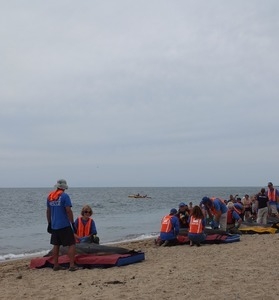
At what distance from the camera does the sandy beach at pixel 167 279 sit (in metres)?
6.02

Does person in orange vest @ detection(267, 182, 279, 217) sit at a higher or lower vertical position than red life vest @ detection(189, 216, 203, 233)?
higher

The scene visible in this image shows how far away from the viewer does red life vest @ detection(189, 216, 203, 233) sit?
36.4ft

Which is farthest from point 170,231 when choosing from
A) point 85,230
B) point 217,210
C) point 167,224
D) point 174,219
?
point 85,230

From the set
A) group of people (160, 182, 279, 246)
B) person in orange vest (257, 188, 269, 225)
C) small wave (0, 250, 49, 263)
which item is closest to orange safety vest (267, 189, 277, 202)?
group of people (160, 182, 279, 246)

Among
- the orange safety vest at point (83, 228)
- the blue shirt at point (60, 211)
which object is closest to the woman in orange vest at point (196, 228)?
the orange safety vest at point (83, 228)

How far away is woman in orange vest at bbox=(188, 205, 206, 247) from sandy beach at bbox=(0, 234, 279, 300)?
146cm

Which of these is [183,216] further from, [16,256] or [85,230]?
[16,256]

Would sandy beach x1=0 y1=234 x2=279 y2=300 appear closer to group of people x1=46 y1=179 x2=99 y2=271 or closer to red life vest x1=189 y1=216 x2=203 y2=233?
group of people x1=46 y1=179 x2=99 y2=271

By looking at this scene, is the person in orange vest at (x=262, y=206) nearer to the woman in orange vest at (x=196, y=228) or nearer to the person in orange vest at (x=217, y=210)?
the person in orange vest at (x=217, y=210)

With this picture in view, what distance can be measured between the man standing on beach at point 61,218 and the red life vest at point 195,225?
12.4 feet

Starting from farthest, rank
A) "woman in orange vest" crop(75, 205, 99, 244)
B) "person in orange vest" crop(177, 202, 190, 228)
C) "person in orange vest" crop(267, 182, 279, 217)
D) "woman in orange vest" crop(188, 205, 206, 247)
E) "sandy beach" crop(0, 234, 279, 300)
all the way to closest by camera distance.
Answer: "person in orange vest" crop(267, 182, 279, 217)
"person in orange vest" crop(177, 202, 190, 228)
"woman in orange vest" crop(188, 205, 206, 247)
"woman in orange vest" crop(75, 205, 99, 244)
"sandy beach" crop(0, 234, 279, 300)

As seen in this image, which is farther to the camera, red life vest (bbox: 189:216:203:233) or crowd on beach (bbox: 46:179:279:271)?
red life vest (bbox: 189:216:203:233)

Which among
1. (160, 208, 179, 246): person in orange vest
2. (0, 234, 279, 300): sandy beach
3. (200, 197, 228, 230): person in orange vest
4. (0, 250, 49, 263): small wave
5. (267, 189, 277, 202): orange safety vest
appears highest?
(267, 189, 277, 202): orange safety vest

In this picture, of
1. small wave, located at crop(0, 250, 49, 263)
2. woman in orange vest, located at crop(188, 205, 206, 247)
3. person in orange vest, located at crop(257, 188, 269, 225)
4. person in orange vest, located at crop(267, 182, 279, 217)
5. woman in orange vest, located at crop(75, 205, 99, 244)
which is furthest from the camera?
person in orange vest, located at crop(267, 182, 279, 217)
